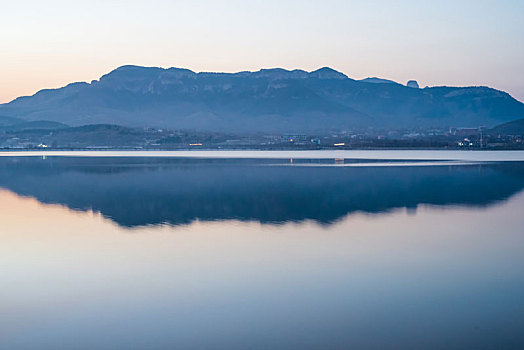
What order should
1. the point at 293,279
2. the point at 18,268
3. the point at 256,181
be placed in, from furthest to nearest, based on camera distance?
the point at 256,181 → the point at 18,268 → the point at 293,279

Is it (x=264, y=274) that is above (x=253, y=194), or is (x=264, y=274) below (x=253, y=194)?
below

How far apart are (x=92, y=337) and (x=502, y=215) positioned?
82.3 ft

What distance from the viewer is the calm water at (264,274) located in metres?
12.3

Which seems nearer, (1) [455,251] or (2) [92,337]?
(2) [92,337]

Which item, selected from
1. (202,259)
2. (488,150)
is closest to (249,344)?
(202,259)

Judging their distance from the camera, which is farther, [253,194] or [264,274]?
[253,194]

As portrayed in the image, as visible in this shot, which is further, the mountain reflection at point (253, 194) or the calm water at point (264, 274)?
the mountain reflection at point (253, 194)

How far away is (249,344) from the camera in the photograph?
1167 centimetres

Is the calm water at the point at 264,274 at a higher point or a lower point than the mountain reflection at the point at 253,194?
lower

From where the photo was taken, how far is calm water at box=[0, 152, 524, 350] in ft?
40.2

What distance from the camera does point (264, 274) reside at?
→ 1761cm

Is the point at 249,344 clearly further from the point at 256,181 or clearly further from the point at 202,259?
the point at 256,181

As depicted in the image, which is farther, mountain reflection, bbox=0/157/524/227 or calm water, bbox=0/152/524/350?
mountain reflection, bbox=0/157/524/227

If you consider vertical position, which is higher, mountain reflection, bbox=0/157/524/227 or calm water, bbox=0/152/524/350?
mountain reflection, bbox=0/157/524/227
